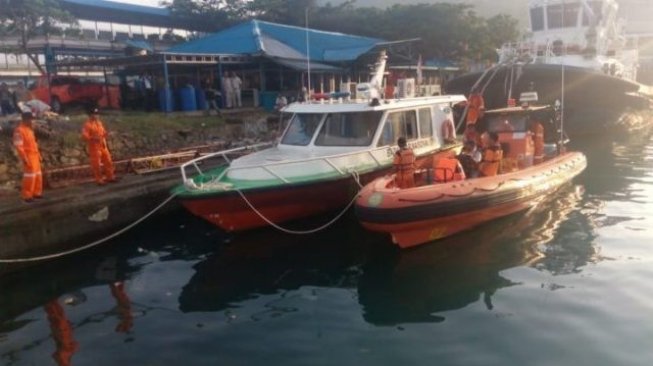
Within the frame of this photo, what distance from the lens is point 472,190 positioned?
7609mm

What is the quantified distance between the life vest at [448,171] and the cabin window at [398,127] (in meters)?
1.35

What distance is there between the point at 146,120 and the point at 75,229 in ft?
19.8

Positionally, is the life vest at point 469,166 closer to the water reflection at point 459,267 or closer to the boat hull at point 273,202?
the water reflection at point 459,267

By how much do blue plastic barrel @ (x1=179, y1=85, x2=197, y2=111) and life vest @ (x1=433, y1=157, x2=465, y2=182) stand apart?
10420 millimetres

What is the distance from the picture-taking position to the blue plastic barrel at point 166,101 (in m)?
15.3

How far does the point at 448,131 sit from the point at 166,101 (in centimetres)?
877

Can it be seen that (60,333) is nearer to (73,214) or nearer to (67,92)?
(73,214)

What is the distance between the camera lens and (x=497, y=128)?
9898 millimetres

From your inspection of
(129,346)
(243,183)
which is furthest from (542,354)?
(243,183)

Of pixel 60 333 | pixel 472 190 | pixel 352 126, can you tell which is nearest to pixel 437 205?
pixel 472 190

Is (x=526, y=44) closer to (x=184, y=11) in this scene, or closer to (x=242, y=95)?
(x=242, y=95)

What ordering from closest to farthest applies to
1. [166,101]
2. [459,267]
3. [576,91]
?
[459,267] < [166,101] < [576,91]

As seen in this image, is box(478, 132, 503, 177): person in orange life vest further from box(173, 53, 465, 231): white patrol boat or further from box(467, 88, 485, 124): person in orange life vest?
box(467, 88, 485, 124): person in orange life vest

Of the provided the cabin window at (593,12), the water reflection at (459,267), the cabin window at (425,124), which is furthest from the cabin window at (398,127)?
the cabin window at (593,12)
